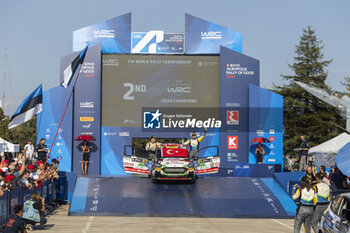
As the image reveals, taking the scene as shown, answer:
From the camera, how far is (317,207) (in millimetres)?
13125

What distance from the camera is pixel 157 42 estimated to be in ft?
95.7

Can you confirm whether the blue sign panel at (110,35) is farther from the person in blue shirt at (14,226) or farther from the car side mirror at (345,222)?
the car side mirror at (345,222)

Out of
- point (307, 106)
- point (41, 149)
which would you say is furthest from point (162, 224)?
point (307, 106)

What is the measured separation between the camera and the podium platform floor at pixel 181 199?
1928cm

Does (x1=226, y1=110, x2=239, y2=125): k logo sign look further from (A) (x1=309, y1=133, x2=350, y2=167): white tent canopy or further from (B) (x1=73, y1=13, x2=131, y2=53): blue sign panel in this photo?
(A) (x1=309, y1=133, x2=350, y2=167): white tent canopy

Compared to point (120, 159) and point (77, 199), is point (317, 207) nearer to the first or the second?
point (77, 199)

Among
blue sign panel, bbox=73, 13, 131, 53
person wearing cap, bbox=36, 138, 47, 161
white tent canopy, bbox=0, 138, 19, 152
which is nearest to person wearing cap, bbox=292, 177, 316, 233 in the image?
person wearing cap, bbox=36, 138, 47, 161

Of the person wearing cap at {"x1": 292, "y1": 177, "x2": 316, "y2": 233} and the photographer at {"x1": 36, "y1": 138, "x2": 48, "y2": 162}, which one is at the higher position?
the photographer at {"x1": 36, "y1": 138, "x2": 48, "y2": 162}

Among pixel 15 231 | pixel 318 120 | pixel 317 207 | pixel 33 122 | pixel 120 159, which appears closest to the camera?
pixel 15 231

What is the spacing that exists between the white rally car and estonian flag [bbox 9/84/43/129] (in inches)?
204

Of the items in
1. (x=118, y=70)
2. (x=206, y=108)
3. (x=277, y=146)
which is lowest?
(x=277, y=146)

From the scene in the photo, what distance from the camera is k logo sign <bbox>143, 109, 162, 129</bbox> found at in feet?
94.6

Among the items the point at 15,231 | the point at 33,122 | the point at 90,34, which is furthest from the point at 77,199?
the point at 33,122

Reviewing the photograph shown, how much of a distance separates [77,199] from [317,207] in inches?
411
